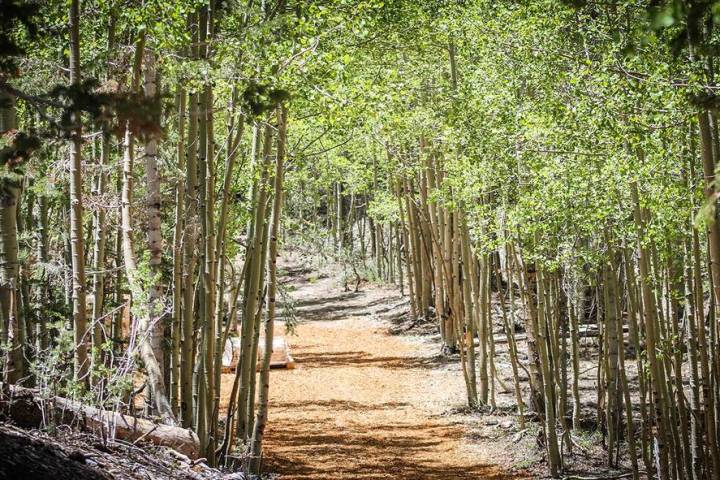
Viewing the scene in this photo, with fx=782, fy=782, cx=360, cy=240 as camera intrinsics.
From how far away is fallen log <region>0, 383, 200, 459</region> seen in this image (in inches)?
250

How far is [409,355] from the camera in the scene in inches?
794

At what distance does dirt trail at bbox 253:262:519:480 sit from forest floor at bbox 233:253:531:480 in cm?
2

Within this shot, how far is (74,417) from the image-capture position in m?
6.42

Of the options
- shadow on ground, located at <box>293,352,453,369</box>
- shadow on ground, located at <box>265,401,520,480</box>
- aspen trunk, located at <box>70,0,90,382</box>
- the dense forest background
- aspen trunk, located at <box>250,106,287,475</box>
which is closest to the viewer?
aspen trunk, located at <box>70,0,90,382</box>

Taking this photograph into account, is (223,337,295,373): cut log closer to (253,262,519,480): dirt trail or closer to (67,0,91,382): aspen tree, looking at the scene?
(253,262,519,480): dirt trail

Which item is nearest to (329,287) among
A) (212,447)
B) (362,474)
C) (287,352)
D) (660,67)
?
(287,352)

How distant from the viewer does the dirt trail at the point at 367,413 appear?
36.9 feet

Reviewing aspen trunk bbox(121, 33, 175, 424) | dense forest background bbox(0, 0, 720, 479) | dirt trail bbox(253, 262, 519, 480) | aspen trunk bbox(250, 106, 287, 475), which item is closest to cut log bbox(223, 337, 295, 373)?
dirt trail bbox(253, 262, 519, 480)

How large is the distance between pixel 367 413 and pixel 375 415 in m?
0.23

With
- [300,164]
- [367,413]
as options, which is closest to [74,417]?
[300,164]

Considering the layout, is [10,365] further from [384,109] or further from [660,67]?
[660,67]

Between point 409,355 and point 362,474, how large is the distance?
9.34 m

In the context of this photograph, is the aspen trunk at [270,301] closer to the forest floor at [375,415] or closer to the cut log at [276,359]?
the forest floor at [375,415]

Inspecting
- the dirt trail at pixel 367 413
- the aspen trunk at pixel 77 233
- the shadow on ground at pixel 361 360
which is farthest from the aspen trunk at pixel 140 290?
the shadow on ground at pixel 361 360
